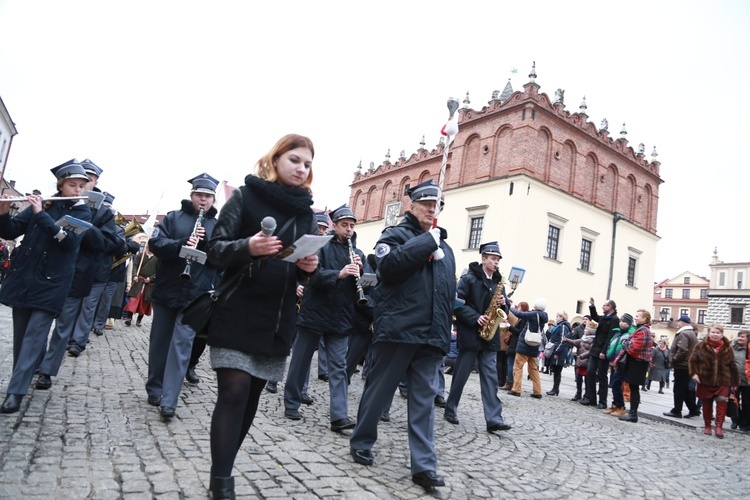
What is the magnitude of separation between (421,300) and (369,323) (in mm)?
2819

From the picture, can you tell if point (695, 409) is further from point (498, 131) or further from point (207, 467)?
point (498, 131)

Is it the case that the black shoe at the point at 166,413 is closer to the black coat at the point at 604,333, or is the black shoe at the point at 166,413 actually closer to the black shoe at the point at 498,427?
the black shoe at the point at 498,427

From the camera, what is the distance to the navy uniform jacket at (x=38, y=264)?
4125 mm

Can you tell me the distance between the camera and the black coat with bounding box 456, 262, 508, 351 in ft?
19.1

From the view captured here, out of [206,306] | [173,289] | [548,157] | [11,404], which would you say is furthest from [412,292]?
[548,157]

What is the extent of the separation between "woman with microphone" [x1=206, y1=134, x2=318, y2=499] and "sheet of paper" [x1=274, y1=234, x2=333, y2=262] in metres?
0.07

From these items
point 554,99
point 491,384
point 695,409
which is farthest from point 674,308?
point 491,384

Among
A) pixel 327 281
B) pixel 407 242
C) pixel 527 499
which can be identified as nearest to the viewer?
pixel 527 499

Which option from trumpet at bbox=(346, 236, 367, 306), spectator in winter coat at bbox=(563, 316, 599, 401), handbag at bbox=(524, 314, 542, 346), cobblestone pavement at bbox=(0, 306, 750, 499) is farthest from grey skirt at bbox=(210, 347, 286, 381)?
spectator in winter coat at bbox=(563, 316, 599, 401)

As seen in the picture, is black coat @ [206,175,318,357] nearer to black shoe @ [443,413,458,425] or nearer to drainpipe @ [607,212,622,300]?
black shoe @ [443,413,458,425]

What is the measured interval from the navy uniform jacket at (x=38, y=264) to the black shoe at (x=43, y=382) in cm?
105

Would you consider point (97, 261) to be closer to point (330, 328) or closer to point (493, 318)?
point (330, 328)

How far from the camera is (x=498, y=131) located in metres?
30.1

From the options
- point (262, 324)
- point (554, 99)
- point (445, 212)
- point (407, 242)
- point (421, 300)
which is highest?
point (554, 99)
